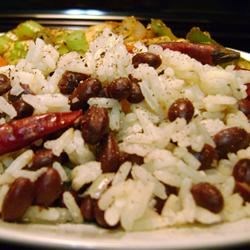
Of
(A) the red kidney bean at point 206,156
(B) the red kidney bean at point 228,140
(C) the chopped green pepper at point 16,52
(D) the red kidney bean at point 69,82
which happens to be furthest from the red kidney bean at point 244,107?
(C) the chopped green pepper at point 16,52

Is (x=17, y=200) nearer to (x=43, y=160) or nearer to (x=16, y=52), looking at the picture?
(x=43, y=160)

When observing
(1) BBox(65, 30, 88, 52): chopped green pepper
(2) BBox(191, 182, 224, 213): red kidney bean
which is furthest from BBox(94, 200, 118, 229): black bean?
(1) BBox(65, 30, 88, 52): chopped green pepper

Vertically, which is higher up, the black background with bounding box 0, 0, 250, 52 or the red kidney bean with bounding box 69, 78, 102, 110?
the red kidney bean with bounding box 69, 78, 102, 110

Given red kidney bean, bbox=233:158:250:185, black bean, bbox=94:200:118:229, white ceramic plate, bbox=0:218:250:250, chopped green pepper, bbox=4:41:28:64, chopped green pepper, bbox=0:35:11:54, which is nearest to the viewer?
white ceramic plate, bbox=0:218:250:250

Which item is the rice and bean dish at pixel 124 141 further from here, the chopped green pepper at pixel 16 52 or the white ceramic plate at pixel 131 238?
the chopped green pepper at pixel 16 52

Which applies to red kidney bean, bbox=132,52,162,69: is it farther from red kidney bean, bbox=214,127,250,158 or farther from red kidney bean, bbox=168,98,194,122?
red kidney bean, bbox=214,127,250,158

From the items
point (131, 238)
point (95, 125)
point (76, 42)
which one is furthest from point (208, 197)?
point (76, 42)
